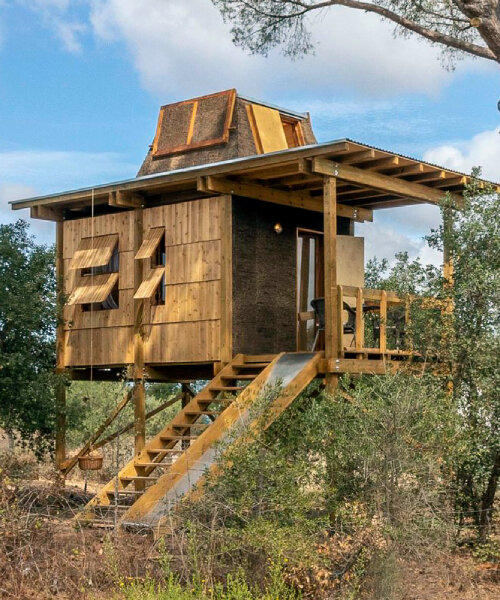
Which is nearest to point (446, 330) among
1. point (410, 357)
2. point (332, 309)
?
point (410, 357)

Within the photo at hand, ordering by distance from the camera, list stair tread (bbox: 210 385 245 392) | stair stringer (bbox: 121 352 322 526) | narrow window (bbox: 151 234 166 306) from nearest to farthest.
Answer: stair stringer (bbox: 121 352 322 526) < stair tread (bbox: 210 385 245 392) < narrow window (bbox: 151 234 166 306)

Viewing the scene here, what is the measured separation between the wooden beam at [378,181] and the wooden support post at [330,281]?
205 millimetres

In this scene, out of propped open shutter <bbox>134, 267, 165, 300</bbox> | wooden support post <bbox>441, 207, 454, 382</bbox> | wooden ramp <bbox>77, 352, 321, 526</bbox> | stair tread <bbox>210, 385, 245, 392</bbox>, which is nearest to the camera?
wooden ramp <bbox>77, 352, 321, 526</bbox>

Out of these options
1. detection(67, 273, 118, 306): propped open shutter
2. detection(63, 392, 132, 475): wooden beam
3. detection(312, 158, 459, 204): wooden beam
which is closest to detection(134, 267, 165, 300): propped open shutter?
detection(67, 273, 118, 306): propped open shutter

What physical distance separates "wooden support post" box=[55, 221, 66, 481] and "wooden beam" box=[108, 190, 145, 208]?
84.0 inches

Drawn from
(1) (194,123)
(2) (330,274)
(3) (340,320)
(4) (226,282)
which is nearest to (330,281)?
(2) (330,274)

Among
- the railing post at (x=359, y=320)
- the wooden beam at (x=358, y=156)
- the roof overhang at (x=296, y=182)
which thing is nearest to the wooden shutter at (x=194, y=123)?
the roof overhang at (x=296, y=182)

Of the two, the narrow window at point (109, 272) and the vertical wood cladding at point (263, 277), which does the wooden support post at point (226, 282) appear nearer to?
the vertical wood cladding at point (263, 277)

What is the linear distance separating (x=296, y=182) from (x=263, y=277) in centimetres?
171

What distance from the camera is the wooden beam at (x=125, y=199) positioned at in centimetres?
1698

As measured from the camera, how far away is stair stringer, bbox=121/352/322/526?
12.1 m

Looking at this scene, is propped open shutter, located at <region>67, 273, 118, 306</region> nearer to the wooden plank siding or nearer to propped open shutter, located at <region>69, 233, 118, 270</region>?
the wooden plank siding

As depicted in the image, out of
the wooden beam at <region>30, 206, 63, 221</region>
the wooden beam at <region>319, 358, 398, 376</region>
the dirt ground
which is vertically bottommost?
the dirt ground

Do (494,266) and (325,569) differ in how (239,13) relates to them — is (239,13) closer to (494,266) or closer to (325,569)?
(494,266)
